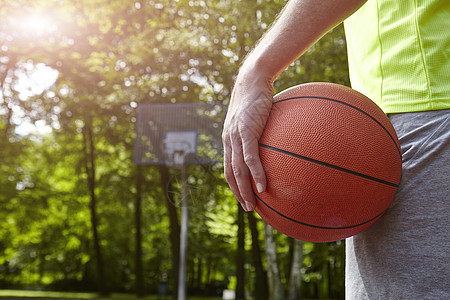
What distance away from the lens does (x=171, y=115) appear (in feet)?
36.0

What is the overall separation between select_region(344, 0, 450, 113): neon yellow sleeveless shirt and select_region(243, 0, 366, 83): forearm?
7.2 inches

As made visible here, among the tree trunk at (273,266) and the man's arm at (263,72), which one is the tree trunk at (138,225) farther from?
the man's arm at (263,72)

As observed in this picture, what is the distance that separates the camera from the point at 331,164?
1291 millimetres

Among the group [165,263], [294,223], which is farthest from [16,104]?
[294,223]

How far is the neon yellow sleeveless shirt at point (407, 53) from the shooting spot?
1.23 meters

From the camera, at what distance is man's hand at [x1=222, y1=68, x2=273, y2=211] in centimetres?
122

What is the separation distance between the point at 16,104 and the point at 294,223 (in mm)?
14472

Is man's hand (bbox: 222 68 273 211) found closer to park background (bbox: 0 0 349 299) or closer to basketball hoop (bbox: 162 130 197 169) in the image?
park background (bbox: 0 0 349 299)


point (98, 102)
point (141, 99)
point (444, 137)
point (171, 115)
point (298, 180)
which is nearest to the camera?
point (444, 137)

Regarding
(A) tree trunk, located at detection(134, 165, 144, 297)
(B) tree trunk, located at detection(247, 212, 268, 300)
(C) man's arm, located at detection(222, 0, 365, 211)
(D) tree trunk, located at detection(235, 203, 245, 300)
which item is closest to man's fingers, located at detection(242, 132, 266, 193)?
(C) man's arm, located at detection(222, 0, 365, 211)

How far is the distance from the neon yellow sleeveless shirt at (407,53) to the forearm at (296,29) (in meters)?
0.18


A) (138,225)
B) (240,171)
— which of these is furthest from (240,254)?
(240,171)

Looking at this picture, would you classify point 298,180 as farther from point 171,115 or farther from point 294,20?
point 171,115

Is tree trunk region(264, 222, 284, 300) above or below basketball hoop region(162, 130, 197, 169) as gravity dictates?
below
